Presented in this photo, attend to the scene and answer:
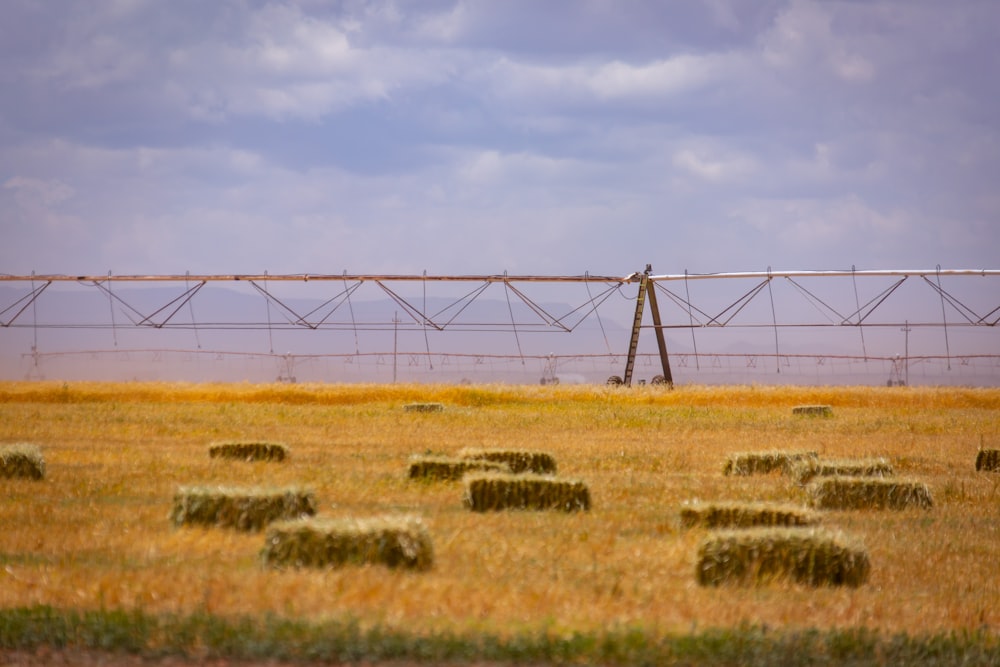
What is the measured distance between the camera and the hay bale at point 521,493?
14016 mm

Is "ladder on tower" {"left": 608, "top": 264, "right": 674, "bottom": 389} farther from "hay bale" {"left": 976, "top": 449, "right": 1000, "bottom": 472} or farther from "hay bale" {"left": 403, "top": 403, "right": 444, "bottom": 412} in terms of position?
"hay bale" {"left": 976, "top": 449, "right": 1000, "bottom": 472}

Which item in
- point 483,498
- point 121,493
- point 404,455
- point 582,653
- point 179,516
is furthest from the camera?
point 404,455

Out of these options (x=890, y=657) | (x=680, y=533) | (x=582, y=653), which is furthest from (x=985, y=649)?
(x=680, y=533)

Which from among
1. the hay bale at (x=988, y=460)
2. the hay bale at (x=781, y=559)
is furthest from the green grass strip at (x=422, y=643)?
the hay bale at (x=988, y=460)

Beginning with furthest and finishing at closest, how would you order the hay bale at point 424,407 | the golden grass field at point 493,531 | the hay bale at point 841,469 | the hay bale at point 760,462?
the hay bale at point 424,407, the hay bale at point 760,462, the hay bale at point 841,469, the golden grass field at point 493,531

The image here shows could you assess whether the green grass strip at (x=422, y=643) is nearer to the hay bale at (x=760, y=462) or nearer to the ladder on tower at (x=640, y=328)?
the hay bale at (x=760, y=462)

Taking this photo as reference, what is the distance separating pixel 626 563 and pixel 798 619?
6.78 feet

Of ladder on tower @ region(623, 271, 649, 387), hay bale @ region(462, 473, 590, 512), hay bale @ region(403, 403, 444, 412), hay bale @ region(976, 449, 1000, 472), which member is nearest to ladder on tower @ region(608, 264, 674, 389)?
ladder on tower @ region(623, 271, 649, 387)

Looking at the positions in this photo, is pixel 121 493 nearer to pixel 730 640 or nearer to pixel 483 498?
pixel 483 498

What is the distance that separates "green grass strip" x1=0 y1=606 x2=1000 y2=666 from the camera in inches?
306

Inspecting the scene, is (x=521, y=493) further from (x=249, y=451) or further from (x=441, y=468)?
(x=249, y=451)

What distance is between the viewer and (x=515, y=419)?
3209 centimetres

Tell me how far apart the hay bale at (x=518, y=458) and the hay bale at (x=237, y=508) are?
19.4 ft

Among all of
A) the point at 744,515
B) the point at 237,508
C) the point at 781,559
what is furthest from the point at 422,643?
the point at 744,515
